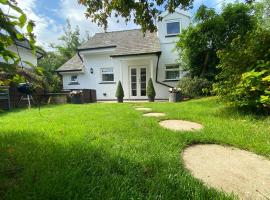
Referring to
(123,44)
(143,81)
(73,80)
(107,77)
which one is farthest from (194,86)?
(73,80)

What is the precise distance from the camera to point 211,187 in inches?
74.4

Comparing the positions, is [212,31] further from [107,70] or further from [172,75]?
[107,70]

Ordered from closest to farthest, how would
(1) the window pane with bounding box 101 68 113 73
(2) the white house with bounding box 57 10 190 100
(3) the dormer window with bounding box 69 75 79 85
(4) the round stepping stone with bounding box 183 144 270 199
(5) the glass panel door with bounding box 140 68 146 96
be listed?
(4) the round stepping stone with bounding box 183 144 270 199
(2) the white house with bounding box 57 10 190 100
(5) the glass panel door with bounding box 140 68 146 96
(1) the window pane with bounding box 101 68 113 73
(3) the dormer window with bounding box 69 75 79 85

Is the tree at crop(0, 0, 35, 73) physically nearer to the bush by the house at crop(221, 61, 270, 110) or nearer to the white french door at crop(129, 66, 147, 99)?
the bush by the house at crop(221, 61, 270, 110)

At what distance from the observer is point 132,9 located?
4.79 m

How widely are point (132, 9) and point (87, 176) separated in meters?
3.85

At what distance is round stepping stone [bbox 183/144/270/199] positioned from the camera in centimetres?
191

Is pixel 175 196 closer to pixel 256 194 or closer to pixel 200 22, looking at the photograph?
pixel 256 194

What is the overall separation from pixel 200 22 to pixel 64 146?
396 inches

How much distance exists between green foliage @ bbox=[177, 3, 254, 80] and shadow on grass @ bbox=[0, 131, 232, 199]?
31.0 feet

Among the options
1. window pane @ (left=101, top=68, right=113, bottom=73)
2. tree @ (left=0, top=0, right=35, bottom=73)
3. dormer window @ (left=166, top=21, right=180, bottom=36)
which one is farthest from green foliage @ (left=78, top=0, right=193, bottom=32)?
window pane @ (left=101, top=68, right=113, bottom=73)

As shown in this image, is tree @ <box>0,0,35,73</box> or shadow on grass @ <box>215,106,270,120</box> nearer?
tree @ <box>0,0,35,73</box>

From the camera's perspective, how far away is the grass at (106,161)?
176 centimetres

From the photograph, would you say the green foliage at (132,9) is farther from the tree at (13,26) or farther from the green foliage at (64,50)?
the green foliage at (64,50)
